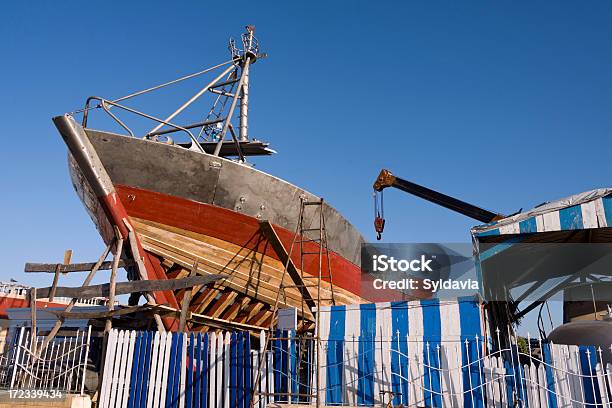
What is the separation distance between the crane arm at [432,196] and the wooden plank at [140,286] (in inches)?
502

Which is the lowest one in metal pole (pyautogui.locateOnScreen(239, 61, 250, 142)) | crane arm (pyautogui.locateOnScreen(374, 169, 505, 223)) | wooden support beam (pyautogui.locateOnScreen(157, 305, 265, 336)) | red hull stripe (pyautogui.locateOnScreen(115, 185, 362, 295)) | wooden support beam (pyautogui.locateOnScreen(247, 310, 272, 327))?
wooden support beam (pyautogui.locateOnScreen(157, 305, 265, 336))

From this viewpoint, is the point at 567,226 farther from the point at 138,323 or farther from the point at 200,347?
the point at 138,323

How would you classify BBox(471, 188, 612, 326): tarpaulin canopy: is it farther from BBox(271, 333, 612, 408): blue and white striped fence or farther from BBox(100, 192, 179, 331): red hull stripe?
BBox(100, 192, 179, 331): red hull stripe

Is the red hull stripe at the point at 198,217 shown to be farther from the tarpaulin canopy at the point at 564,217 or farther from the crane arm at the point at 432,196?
the crane arm at the point at 432,196

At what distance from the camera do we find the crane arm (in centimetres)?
2094

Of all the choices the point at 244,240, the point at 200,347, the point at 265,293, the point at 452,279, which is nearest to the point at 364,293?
the point at 452,279

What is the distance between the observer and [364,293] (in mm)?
17031

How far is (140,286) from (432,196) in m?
15.0

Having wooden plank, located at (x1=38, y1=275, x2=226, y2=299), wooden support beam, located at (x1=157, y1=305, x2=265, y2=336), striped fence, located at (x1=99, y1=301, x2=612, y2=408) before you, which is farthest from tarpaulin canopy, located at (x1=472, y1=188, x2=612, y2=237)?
wooden support beam, located at (x1=157, y1=305, x2=265, y2=336)

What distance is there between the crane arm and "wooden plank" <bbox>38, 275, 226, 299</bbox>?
12.8 m

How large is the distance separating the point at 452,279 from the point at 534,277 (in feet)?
14.6

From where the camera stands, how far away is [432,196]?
71.1 ft

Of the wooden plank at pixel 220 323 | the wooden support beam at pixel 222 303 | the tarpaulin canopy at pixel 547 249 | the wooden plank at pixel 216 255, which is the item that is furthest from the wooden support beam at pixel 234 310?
the tarpaulin canopy at pixel 547 249

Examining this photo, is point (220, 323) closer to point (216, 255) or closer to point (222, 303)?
point (222, 303)
